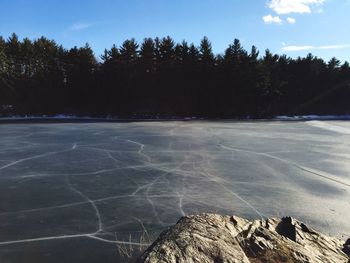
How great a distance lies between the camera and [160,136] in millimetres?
15680

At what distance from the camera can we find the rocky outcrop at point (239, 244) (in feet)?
9.83

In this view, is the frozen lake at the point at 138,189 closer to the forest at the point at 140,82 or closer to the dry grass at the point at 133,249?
the dry grass at the point at 133,249

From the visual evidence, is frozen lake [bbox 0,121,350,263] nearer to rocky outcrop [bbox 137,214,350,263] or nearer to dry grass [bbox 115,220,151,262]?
dry grass [bbox 115,220,151,262]

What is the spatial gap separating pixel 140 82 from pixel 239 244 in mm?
30868

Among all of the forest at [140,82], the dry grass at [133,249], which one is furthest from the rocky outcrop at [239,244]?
the forest at [140,82]

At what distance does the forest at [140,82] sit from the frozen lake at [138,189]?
2021 cm

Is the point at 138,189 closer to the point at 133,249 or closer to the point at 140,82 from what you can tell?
the point at 133,249

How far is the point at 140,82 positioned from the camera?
33.8 metres

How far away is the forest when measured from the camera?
109ft

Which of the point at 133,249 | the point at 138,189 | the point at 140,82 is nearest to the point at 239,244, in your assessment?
the point at 133,249

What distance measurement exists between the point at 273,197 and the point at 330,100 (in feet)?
112

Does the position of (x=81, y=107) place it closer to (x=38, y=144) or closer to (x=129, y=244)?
(x=38, y=144)

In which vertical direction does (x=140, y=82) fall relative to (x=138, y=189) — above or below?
above

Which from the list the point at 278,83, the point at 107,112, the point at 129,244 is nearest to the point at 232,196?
the point at 129,244
